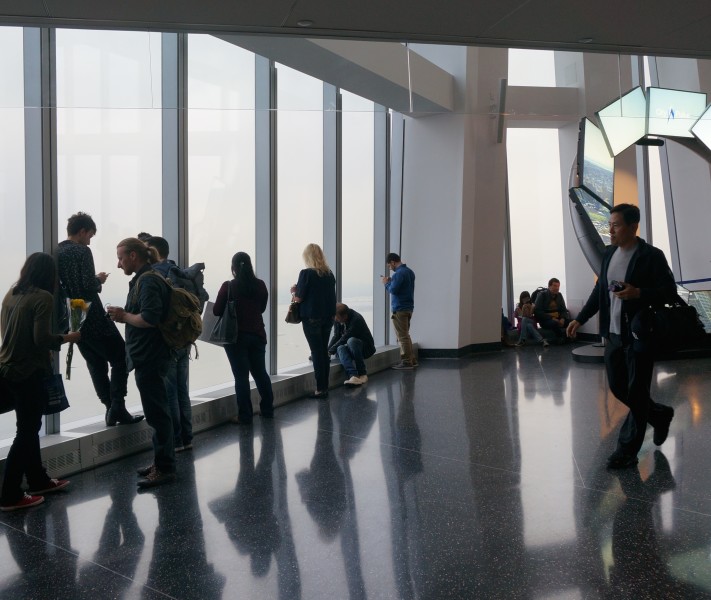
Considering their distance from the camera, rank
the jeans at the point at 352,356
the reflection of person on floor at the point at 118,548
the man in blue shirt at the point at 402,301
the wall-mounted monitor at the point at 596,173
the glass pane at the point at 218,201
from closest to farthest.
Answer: the reflection of person on floor at the point at 118,548
the glass pane at the point at 218,201
the wall-mounted monitor at the point at 596,173
the jeans at the point at 352,356
the man in blue shirt at the point at 402,301

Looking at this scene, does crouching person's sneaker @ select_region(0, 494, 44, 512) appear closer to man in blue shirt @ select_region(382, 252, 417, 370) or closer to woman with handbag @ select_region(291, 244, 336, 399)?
woman with handbag @ select_region(291, 244, 336, 399)

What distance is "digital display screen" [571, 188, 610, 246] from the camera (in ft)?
34.1

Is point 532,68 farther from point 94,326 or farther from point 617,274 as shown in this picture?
point 94,326

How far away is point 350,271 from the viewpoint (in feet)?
33.4

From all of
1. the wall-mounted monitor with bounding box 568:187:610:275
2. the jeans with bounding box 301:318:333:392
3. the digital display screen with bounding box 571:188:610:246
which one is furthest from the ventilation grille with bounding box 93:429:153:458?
the digital display screen with bounding box 571:188:610:246

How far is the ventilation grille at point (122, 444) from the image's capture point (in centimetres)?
528

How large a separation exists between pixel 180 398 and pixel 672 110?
3.79 meters

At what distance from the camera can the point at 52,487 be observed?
15.1 feet

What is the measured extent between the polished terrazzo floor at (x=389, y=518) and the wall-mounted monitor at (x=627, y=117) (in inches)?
81.8

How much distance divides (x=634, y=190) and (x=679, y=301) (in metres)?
6.17

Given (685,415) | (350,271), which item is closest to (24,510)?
(685,415)

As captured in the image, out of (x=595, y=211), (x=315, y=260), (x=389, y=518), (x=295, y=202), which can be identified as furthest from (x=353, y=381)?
(x=389, y=518)

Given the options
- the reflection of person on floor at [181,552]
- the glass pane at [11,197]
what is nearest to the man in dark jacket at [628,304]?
the reflection of person on floor at [181,552]

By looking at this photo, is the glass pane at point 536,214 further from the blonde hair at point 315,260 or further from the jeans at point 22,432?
the jeans at point 22,432
